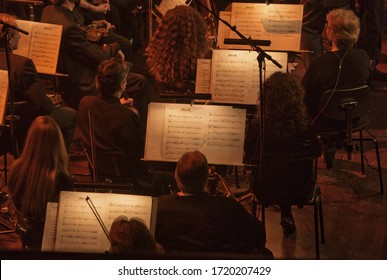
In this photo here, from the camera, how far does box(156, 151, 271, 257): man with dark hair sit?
12.1 ft

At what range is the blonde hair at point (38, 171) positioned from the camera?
13.3 ft

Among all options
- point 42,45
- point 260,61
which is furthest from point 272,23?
point 42,45

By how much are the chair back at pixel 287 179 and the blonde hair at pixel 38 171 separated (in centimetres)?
133

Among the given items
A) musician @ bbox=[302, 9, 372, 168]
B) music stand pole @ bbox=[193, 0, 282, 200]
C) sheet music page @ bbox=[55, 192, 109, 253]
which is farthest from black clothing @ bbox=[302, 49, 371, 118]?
sheet music page @ bbox=[55, 192, 109, 253]

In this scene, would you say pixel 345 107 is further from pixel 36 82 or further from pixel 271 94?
pixel 36 82

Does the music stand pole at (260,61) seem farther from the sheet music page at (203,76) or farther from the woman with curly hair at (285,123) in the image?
the sheet music page at (203,76)

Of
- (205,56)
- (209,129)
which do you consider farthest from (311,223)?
(205,56)

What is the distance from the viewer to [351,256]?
15.5 feet


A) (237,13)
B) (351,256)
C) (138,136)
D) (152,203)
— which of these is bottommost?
(351,256)

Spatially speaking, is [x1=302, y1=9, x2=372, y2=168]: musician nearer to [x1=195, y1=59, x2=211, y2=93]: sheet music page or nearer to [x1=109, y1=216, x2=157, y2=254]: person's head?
[x1=195, y1=59, x2=211, y2=93]: sheet music page

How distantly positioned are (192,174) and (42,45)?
2.41 metres

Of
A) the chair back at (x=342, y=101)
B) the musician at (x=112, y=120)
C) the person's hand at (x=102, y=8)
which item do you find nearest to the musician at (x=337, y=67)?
the chair back at (x=342, y=101)

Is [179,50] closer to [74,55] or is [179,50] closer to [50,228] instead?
[74,55]

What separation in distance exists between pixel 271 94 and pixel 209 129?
Answer: 47 centimetres
